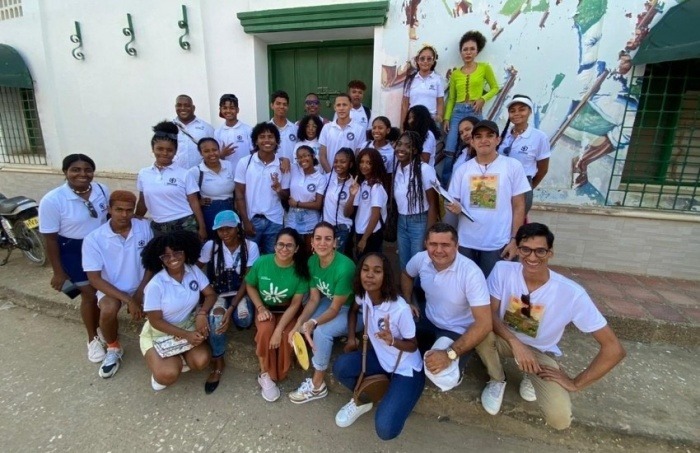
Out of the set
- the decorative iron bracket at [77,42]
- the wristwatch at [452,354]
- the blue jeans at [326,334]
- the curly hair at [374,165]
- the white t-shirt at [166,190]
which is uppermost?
the decorative iron bracket at [77,42]

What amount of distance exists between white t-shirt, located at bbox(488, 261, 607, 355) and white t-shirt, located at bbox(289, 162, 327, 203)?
170 centimetres

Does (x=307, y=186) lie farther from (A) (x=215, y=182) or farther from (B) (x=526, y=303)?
(B) (x=526, y=303)

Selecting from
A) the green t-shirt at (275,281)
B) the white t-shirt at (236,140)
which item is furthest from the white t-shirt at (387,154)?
the white t-shirt at (236,140)

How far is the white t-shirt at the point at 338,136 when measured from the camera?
3.72 meters

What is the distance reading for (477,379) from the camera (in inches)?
104

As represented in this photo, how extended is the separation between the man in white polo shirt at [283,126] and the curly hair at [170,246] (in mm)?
1406

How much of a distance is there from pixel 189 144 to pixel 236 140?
1.64 ft

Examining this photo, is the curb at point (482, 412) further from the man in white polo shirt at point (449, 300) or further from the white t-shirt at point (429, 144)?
the white t-shirt at point (429, 144)

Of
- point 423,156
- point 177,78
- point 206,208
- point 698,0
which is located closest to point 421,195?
point 423,156

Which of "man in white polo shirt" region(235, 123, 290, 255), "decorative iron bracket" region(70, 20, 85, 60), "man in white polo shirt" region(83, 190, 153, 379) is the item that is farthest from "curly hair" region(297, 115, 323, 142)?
"decorative iron bracket" region(70, 20, 85, 60)

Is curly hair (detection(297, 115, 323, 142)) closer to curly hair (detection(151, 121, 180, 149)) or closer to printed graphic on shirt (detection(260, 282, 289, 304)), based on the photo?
curly hair (detection(151, 121, 180, 149))

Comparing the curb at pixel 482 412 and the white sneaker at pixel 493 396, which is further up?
the white sneaker at pixel 493 396

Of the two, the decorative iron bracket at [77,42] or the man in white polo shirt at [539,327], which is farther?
the decorative iron bracket at [77,42]

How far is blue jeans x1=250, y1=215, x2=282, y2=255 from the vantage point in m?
3.43
